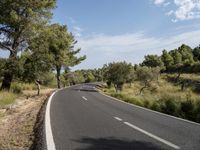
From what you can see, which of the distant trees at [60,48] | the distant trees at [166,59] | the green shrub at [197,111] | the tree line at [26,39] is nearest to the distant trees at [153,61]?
the distant trees at [166,59]

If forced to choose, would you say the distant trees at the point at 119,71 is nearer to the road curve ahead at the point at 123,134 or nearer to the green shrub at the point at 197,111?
the green shrub at the point at 197,111

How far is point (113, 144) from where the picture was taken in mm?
7445

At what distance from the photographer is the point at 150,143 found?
759cm

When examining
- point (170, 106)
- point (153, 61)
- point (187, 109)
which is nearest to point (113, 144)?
point (187, 109)

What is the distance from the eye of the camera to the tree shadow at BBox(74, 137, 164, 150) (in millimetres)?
7064

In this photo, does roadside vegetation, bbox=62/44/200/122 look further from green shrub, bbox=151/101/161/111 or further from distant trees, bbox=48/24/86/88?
distant trees, bbox=48/24/86/88

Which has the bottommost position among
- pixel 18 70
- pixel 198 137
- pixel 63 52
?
pixel 198 137

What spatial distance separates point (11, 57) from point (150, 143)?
2499cm

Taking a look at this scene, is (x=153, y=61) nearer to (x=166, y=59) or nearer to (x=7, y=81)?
(x=166, y=59)

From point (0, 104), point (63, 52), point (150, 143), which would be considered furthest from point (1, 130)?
point (63, 52)

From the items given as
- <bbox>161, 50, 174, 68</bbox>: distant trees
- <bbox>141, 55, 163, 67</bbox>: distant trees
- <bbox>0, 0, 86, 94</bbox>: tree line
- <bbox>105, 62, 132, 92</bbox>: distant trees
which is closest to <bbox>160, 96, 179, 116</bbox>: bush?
<bbox>0, 0, 86, 94</bbox>: tree line

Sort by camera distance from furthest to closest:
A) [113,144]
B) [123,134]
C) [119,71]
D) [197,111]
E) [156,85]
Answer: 1. [156,85]
2. [119,71]
3. [197,111]
4. [123,134]
5. [113,144]

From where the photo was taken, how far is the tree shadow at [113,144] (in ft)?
23.2

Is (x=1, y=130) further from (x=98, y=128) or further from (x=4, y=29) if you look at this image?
(x=4, y=29)
